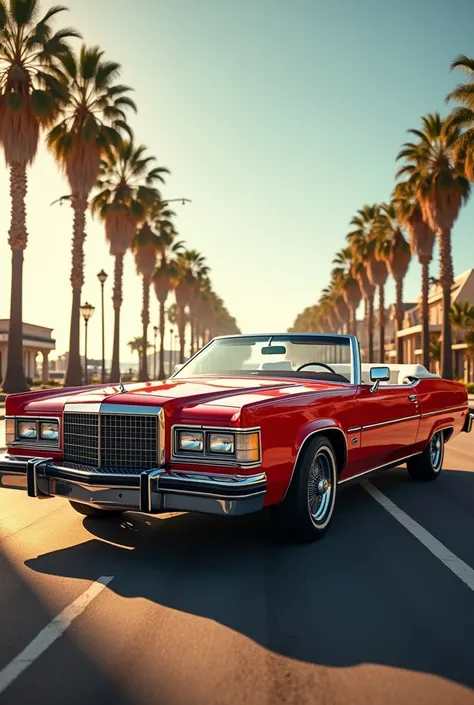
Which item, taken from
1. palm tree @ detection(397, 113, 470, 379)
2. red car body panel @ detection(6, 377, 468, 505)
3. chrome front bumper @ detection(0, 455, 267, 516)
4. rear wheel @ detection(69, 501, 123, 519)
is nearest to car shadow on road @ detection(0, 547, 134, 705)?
chrome front bumper @ detection(0, 455, 267, 516)

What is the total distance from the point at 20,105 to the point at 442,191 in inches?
809

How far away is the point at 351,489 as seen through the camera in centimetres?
841

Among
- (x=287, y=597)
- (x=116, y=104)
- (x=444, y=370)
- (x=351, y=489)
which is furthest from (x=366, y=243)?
(x=287, y=597)

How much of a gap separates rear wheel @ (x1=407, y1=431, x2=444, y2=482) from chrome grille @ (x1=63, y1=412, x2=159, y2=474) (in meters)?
4.62

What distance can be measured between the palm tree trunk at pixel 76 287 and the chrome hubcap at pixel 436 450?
25137mm

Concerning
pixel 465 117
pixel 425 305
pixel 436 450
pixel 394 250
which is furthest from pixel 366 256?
pixel 436 450

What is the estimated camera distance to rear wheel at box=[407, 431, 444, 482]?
8.90 metres

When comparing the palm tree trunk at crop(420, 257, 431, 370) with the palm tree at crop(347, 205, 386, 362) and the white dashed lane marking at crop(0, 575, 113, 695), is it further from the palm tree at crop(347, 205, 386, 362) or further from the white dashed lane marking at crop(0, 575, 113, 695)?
the white dashed lane marking at crop(0, 575, 113, 695)

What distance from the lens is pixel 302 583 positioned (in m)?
4.71

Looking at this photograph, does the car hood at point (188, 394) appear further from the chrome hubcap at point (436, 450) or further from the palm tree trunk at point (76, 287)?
the palm tree trunk at point (76, 287)

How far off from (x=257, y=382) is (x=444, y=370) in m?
31.7

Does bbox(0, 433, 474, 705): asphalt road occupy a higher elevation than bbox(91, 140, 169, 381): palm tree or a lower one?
lower

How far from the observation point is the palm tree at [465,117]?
29719mm

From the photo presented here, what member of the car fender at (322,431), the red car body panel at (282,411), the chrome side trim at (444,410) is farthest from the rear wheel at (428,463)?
the car fender at (322,431)
